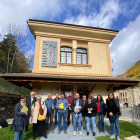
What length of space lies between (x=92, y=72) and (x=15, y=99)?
6.94 meters

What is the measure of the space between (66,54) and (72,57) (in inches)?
23.7

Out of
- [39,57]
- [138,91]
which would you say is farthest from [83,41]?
[138,91]

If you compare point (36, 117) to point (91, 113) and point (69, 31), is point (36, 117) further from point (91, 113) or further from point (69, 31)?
point (69, 31)

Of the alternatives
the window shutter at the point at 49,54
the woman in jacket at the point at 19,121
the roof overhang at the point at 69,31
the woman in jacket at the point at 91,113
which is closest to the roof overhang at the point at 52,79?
A: the window shutter at the point at 49,54

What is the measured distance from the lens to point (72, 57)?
9477 mm

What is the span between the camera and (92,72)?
930cm

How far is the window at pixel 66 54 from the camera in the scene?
30.9 ft

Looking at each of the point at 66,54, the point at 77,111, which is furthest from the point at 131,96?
the point at 77,111

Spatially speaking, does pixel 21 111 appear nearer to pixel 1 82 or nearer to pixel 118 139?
pixel 118 139

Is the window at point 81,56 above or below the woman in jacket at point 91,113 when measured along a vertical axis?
above

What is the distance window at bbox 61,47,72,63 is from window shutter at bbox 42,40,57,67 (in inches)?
31.1

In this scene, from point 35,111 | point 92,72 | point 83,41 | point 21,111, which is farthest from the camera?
point 83,41

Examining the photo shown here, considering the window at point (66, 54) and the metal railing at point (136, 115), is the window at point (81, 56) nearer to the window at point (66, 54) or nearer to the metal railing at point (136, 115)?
the window at point (66, 54)

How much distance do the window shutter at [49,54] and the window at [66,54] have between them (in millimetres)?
789
